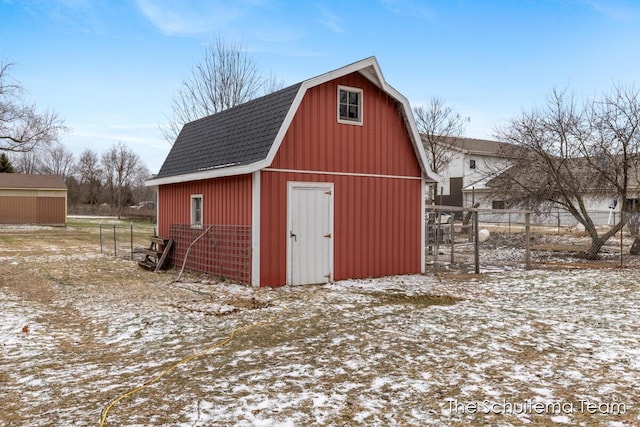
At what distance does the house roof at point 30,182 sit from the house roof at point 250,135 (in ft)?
80.4

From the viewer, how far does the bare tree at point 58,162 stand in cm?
6706

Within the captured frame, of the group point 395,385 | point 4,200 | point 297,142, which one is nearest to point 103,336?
point 395,385

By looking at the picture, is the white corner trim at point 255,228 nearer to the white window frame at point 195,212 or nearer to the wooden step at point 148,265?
the white window frame at point 195,212

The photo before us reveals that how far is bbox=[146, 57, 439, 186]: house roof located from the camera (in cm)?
982

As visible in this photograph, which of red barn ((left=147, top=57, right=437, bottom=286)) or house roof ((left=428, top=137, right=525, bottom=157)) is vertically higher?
house roof ((left=428, top=137, right=525, bottom=157))

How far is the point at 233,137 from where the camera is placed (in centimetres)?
1150

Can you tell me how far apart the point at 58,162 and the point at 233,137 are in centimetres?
6680

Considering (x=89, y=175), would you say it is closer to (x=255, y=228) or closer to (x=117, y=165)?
(x=117, y=165)

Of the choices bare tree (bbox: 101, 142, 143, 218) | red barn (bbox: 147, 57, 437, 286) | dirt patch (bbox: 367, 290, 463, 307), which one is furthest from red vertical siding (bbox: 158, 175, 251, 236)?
bare tree (bbox: 101, 142, 143, 218)

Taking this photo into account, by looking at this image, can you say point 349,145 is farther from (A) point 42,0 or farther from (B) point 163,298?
(A) point 42,0

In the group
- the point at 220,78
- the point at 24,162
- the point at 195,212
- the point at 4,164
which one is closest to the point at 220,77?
the point at 220,78

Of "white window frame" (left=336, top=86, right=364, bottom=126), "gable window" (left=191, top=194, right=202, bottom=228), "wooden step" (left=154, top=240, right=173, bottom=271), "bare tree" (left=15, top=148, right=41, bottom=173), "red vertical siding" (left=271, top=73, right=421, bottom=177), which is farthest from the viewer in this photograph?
"bare tree" (left=15, top=148, right=41, bottom=173)

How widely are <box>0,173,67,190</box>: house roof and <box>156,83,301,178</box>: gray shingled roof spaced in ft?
78.9

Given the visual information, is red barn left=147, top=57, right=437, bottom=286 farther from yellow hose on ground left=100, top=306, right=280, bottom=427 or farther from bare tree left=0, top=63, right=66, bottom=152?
bare tree left=0, top=63, right=66, bottom=152
